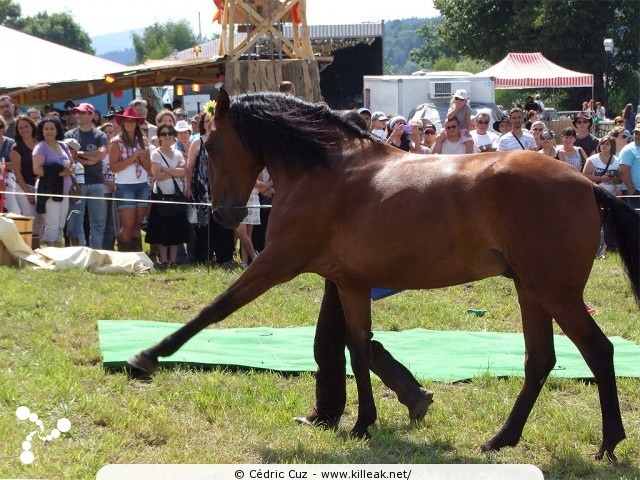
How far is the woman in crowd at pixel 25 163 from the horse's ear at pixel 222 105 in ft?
21.6

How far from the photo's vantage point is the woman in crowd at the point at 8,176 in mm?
11586

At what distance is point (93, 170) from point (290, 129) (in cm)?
696

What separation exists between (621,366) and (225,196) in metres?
3.29

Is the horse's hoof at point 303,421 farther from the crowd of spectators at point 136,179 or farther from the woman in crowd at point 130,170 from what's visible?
the woman in crowd at point 130,170

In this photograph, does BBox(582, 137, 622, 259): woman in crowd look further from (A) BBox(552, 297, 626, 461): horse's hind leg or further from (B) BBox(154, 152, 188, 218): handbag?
(A) BBox(552, 297, 626, 461): horse's hind leg

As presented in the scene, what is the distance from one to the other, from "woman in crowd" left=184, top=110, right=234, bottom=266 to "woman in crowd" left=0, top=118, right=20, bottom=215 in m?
2.15

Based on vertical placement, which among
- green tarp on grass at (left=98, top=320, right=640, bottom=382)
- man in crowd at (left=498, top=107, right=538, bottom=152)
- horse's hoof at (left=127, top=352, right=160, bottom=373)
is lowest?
green tarp on grass at (left=98, top=320, right=640, bottom=382)

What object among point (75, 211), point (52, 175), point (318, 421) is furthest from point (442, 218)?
point (75, 211)

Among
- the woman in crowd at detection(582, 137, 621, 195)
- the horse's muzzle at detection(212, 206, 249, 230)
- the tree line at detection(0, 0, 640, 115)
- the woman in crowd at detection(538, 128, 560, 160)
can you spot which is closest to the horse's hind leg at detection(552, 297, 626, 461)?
the horse's muzzle at detection(212, 206, 249, 230)

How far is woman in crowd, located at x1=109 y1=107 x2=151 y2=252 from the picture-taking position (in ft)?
37.8

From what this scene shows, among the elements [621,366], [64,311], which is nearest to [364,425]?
[621,366]

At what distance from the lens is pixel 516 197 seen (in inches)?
195

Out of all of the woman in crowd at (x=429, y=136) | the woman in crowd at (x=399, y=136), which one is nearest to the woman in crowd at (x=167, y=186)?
the woman in crowd at (x=399, y=136)

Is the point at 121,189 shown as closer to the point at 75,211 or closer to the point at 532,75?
the point at 75,211
